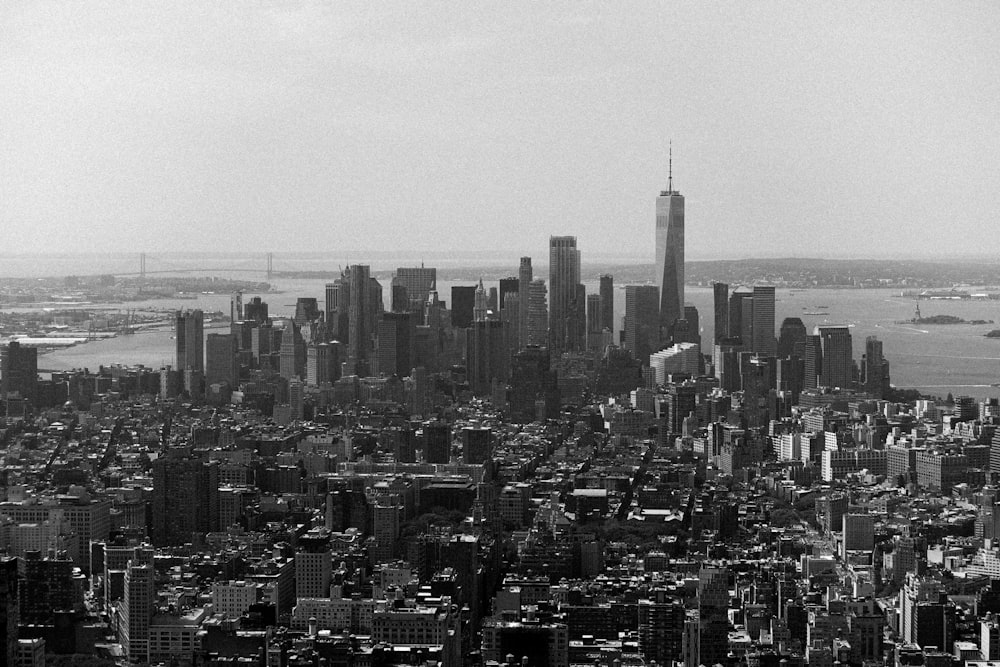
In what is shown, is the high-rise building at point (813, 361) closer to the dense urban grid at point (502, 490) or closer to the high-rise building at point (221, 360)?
the dense urban grid at point (502, 490)

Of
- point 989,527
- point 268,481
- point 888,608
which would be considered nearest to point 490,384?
point 268,481

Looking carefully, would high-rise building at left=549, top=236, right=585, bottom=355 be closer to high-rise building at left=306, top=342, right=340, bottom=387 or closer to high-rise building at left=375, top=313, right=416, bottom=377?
high-rise building at left=375, top=313, right=416, bottom=377

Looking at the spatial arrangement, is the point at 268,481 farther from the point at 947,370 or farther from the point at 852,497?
the point at 947,370

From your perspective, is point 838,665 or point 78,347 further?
point 78,347

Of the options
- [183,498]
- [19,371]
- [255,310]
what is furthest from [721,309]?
[183,498]

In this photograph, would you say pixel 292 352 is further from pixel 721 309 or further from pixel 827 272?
pixel 827 272

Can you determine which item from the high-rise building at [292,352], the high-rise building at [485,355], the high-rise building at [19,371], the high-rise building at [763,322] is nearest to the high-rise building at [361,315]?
the high-rise building at [292,352]
